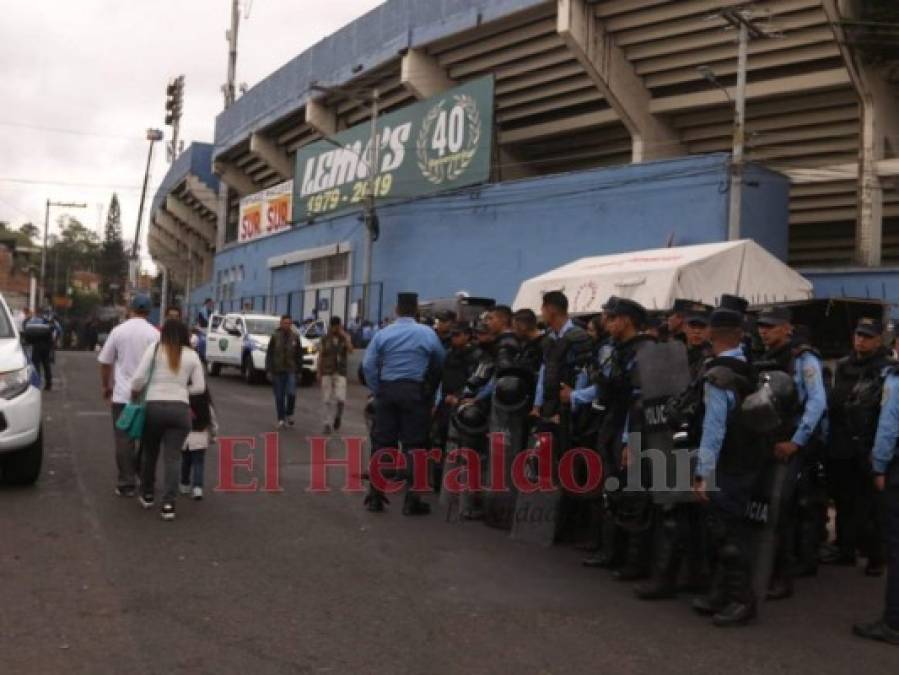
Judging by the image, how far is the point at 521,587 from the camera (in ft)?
21.5

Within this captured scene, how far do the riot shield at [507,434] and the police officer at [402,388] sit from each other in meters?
0.76

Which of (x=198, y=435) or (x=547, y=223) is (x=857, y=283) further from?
(x=198, y=435)

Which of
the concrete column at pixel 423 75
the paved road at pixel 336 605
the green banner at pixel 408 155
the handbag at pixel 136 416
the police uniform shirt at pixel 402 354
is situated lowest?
the paved road at pixel 336 605

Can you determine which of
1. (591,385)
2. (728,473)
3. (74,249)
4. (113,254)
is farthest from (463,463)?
(74,249)

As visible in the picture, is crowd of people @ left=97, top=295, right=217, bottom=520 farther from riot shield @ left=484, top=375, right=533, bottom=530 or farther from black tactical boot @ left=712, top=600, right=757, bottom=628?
black tactical boot @ left=712, top=600, right=757, bottom=628

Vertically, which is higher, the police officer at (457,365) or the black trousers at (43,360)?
the police officer at (457,365)

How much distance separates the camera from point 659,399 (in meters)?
6.50

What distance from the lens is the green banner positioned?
27750 mm

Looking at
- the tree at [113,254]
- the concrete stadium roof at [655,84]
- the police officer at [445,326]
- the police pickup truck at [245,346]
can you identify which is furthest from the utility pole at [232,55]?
the tree at [113,254]

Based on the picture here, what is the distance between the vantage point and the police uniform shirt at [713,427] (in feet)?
19.3

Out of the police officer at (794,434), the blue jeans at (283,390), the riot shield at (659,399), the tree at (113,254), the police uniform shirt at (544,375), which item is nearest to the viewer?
the riot shield at (659,399)

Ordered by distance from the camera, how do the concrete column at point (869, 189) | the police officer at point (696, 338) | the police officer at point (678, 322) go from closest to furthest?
the police officer at point (696, 338), the police officer at point (678, 322), the concrete column at point (869, 189)

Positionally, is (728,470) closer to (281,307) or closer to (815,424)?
(815,424)

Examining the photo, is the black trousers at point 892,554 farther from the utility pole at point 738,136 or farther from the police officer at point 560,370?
the utility pole at point 738,136
